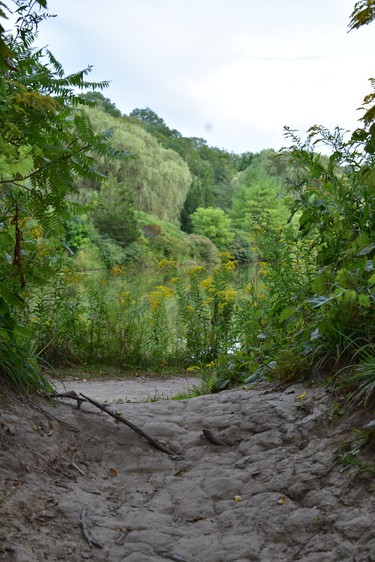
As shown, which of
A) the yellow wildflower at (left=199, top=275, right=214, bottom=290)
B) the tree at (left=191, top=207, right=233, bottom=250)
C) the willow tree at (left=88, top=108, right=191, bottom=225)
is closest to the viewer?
the yellow wildflower at (left=199, top=275, right=214, bottom=290)

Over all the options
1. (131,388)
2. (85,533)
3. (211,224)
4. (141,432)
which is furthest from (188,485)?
(211,224)

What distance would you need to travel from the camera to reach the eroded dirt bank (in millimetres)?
2258

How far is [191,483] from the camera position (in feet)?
9.70

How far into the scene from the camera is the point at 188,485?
9.64 ft

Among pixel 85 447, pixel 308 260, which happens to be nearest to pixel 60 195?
pixel 85 447

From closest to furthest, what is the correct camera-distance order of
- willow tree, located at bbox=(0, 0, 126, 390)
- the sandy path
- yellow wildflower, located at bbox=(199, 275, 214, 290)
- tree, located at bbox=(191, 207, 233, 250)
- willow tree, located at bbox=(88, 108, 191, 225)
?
willow tree, located at bbox=(0, 0, 126, 390) → the sandy path → yellow wildflower, located at bbox=(199, 275, 214, 290) → willow tree, located at bbox=(88, 108, 191, 225) → tree, located at bbox=(191, 207, 233, 250)

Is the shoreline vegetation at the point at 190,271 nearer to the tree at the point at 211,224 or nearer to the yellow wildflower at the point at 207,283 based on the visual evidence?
the yellow wildflower at the point at 207,283

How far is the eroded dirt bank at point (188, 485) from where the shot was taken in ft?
7.41

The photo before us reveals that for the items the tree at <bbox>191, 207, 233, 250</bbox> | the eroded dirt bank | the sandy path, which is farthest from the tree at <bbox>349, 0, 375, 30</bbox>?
the tree at <bbox>191, 207, 233, 250</bbox>

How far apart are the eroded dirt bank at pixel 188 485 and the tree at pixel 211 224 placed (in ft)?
117

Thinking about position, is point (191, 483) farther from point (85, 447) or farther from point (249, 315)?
point (249, 315)

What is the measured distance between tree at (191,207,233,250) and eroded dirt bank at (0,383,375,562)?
3565cm

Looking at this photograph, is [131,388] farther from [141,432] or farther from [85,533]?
[85,533]

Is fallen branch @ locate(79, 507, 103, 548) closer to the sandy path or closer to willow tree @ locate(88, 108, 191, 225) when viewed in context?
the sandy path
